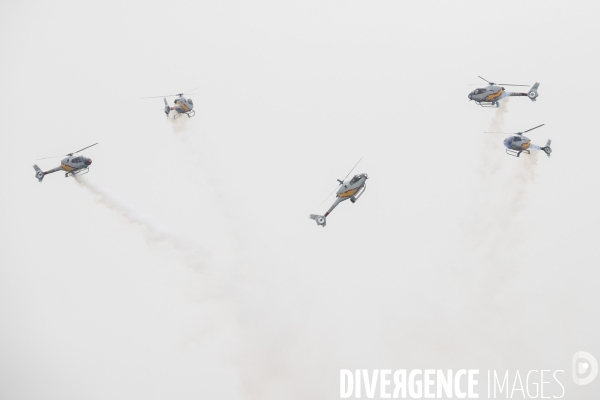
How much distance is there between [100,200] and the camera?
94.6m

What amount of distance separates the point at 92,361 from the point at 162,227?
97.5 meters

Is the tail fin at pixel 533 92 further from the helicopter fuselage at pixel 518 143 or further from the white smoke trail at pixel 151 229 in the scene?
the white smoke trail at pixel 151 229

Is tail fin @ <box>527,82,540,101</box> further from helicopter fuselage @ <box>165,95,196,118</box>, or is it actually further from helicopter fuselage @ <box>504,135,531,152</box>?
helicopter fuselage @ <box>165,95,196,118</box>

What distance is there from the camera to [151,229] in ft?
312

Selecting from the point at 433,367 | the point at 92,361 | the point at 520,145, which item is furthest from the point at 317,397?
the point at 92,361

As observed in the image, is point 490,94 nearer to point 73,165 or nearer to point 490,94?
point 490,94

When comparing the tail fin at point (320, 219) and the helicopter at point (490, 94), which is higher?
the helicopter at point (490, 94)

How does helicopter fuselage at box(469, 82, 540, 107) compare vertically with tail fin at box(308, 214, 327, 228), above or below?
above

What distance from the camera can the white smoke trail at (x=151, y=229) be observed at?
94500mm

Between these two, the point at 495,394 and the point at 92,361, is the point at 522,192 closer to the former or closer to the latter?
the point at 495,394

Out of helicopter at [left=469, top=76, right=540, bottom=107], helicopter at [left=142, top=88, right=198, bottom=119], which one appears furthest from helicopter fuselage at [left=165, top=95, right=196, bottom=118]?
helicopter at [left=469, top=76, right=540, bottom=107]

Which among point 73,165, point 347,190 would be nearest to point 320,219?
point 347,190

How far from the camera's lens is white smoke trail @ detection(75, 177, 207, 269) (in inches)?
3720

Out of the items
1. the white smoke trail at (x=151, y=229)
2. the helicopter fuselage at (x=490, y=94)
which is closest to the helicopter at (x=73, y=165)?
the white smoke trail at (x=151, y=229)
